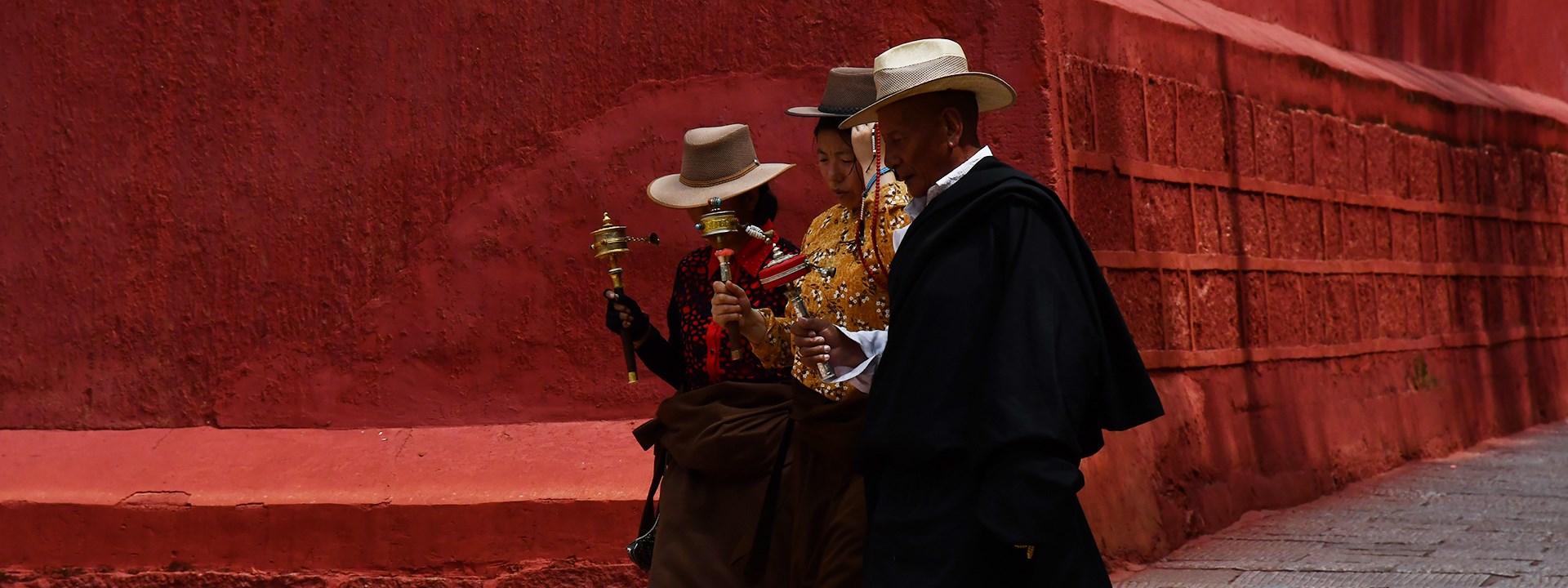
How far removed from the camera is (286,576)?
20.9 feet

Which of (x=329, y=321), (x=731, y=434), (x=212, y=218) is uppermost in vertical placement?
(x=212, y=218)

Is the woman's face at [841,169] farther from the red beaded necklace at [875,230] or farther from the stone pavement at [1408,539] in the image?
the stone pavement at [1408,539]

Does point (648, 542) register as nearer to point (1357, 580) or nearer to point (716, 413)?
point (716, 413)

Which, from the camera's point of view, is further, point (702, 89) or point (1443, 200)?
point (1443, 200)

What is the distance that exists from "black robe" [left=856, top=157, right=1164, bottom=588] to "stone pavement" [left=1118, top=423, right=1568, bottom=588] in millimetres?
3355

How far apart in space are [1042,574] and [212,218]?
5078 millimetres

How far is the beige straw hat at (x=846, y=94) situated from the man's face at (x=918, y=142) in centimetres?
98

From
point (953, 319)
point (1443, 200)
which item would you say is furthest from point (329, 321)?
point (1443, 200)

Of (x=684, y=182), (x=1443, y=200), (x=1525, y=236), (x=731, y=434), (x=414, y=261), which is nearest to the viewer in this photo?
(x=731, y=434)

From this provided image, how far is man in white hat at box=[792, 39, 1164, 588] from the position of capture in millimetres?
2684

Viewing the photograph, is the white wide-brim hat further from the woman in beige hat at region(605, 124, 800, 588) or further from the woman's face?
the woman in beige hat at region(605, 124, 800, 588)

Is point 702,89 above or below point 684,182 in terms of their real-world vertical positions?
above

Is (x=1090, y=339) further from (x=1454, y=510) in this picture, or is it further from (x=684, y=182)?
(x=1454, y=510)

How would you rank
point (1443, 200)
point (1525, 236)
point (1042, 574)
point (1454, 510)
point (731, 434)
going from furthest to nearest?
point (1525, 236) → point (1443, 200) → point (1454, 510) → point (731, 434) → point (1042, 574)
